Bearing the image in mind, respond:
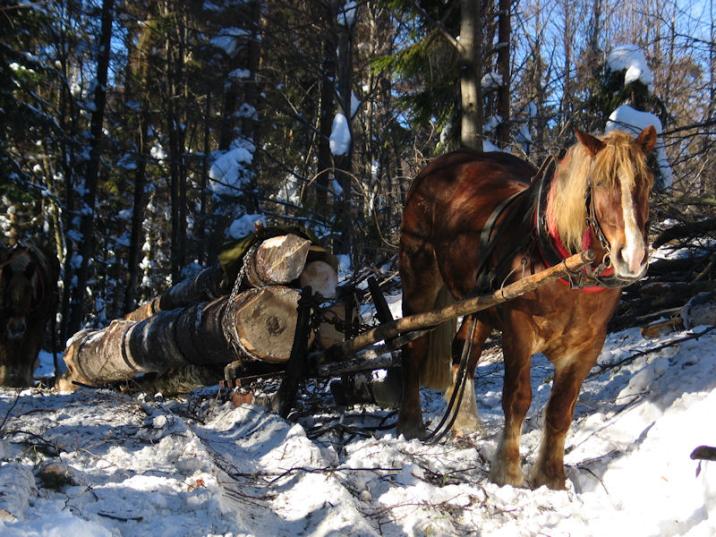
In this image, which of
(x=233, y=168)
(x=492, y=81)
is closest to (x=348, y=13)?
(x=492, y=81)

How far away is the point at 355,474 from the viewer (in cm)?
373

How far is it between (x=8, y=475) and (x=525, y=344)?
2617 mm

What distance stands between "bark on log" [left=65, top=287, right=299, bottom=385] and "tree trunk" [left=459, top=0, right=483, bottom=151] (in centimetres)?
394

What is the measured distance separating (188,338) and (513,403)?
10.6 ft

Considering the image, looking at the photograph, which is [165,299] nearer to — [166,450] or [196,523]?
[166,450]

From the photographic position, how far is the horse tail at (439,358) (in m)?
5.58

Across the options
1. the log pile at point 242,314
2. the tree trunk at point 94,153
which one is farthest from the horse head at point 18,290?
the tree trunk at point 94,153

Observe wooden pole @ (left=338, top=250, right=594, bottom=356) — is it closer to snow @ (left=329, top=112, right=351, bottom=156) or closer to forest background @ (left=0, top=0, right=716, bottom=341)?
forest background @ (left=0, top=0, right=716, bottom=341)

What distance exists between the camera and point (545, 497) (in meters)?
3.44

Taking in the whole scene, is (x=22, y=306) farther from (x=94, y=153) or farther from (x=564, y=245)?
(x=564, y=245)

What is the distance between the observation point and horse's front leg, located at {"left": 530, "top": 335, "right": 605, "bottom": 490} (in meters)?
3.73

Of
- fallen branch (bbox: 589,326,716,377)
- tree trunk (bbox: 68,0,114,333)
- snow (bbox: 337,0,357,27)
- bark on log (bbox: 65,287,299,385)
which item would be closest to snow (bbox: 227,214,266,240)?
snow (bbox: 337,0,357,27)

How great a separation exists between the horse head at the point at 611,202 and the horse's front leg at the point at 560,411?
2.65ft

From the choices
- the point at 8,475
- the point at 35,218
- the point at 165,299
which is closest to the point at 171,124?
the point at 35,218
